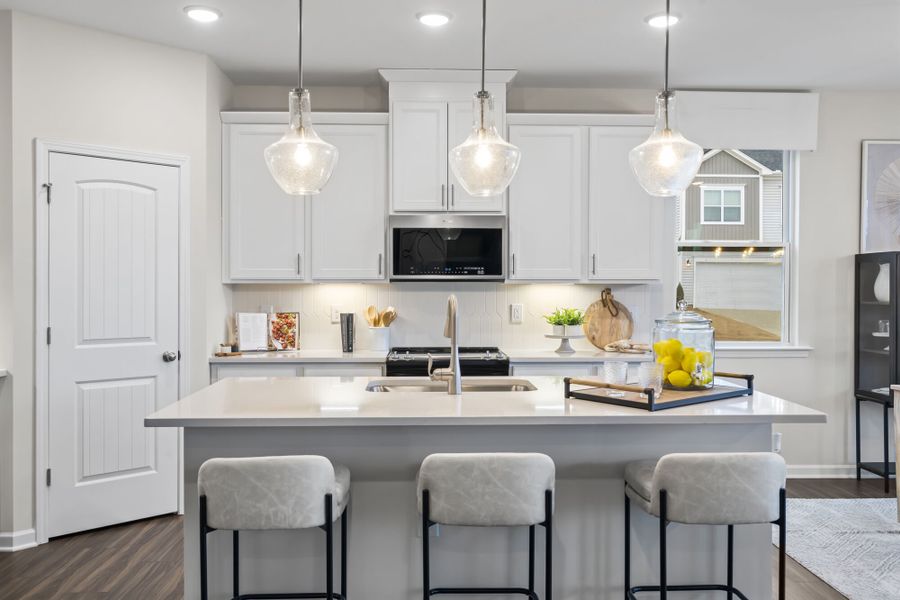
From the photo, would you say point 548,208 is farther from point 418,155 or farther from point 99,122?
point 99,122

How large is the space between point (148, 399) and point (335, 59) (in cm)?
227

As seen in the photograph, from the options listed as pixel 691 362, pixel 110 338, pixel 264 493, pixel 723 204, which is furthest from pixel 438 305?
pixel 264 493

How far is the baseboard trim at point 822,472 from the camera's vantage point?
4.81m

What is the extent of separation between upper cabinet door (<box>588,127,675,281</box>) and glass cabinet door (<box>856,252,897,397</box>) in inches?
57.2

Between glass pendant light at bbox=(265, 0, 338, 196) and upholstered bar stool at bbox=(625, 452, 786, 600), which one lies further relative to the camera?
glass pendant light at bbox=(265, 0, 338, 196)

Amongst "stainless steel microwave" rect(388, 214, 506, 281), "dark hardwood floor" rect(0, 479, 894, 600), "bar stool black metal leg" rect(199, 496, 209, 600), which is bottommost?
"dark hardwood floor" rect(0, 479, 894, 600)

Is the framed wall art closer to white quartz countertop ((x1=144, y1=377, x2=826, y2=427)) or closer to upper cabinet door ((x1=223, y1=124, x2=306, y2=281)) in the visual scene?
white quartz countertop ((x1=144, y1=377, x2=826, y2=427))

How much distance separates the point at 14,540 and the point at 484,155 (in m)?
3.00

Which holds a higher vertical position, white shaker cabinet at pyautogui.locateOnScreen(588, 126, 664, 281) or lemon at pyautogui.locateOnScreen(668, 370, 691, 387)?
white shaker cabinet at pyautogui.locateOnScreen(588, 126, 664, 281)

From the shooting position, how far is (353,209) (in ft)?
14.6

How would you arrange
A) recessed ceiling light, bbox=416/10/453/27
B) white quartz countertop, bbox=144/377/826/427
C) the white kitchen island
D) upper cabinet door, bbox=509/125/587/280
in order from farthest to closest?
1. upper cabinet door, bbox=509/125/587/280
2. recessed ceiling light, bbox=416/10/453/27
3. the white kitchen island
4. white quartz countertop, bbox=144/377/826/427

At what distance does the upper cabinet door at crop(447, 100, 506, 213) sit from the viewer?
14.3 ft

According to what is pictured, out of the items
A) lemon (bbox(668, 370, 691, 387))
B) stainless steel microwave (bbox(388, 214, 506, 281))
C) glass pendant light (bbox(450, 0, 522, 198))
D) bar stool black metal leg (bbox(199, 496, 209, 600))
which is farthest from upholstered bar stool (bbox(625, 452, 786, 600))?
stainless steel microwave (bbox(388, 214, 506, 281))

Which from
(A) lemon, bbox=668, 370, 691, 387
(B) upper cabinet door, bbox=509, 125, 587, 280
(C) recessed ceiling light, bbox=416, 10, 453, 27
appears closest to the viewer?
(A) lemon, bbox=668, 370, 691, 387
